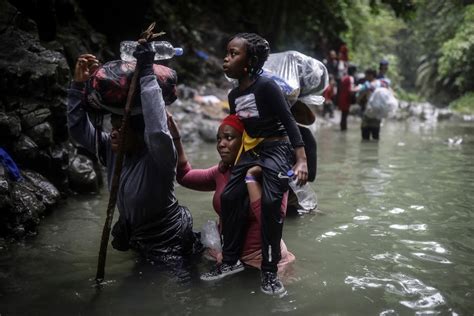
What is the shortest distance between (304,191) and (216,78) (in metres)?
11.5

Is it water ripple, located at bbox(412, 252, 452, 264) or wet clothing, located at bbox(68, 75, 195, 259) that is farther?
water ripple, located at bbox(412, 252, 452, 264)

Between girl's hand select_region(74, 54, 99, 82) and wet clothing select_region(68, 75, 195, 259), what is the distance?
0.07m

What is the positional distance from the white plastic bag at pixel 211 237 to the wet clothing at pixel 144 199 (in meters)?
0.15

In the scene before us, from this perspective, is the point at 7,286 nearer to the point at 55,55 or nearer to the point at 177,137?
the point at 177,137

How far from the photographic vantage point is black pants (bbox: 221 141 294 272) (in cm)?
297

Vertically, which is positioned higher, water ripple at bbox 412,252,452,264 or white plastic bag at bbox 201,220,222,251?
white plastic bag at bbox 201,220,222,251

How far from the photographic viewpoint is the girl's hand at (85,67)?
313cm

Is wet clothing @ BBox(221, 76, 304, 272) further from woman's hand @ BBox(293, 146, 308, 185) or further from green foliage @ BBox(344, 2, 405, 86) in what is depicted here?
green foliage @ BBox(344, 2, 405, 86)

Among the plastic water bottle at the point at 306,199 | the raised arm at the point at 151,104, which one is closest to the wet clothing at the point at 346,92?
the plastic water bottle at the point at 306,199

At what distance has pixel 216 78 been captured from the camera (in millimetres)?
15820

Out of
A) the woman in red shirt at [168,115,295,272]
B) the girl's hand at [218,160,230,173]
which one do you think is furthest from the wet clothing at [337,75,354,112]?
the woman in red shirt at [168,115,295,272]

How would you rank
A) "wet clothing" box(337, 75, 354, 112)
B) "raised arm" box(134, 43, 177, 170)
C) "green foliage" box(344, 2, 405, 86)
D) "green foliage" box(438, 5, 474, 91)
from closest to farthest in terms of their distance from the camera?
"raised arm" box(134, 43, 177, 170)
"wet clothing" box(337, 75, 354, 112)
"green foliage" box(344, 2, 405, 86)
"green foliage" box(438, 5, 474, 91)

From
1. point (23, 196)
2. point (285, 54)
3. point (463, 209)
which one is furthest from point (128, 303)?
point (463, 209)

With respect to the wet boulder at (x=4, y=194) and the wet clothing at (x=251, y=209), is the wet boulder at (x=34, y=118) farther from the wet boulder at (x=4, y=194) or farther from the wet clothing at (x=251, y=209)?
the wet clothing at (x=251, y=209)
